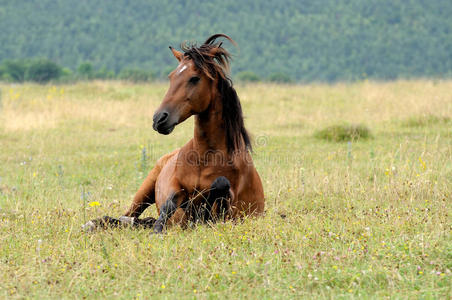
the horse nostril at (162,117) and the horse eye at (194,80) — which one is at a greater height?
the horse eye at (194,80)

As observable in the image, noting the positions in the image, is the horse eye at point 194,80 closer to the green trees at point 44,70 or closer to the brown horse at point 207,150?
the brown horse at point 207,150

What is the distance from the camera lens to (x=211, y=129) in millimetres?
5242

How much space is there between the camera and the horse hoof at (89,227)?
542 cm

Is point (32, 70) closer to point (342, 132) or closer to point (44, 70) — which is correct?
point (44, 70)

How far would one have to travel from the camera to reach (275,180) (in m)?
7.71

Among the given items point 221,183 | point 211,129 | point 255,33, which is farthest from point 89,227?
point 255,33

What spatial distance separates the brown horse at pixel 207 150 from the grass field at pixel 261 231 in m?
0.23

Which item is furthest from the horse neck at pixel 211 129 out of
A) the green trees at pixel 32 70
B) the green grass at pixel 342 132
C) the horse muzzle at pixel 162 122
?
the green trees at pixel 32 70

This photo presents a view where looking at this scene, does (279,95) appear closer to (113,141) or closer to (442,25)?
(113,141)

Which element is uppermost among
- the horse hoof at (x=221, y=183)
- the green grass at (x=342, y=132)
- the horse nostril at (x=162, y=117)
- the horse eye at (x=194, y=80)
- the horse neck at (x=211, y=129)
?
the horse eye at (x=194, y=80)

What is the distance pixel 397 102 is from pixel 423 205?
10.7m

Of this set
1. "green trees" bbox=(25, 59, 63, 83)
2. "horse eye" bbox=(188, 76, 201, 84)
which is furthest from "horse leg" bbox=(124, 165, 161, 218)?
"green trees" bbox=(25, 59, 63, 83)

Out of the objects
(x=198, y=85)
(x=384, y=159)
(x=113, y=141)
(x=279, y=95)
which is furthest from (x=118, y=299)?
(x=279, y=95)

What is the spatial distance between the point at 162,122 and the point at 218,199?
38.4 inches
